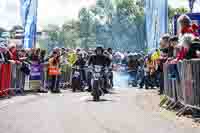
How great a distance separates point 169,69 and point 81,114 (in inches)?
124

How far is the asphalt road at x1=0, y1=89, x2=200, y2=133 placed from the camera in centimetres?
1173

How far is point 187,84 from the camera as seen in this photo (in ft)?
46.6

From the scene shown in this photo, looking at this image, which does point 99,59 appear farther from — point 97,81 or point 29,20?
point 29,20

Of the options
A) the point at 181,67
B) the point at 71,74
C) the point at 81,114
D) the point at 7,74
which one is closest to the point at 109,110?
the point at 81,114

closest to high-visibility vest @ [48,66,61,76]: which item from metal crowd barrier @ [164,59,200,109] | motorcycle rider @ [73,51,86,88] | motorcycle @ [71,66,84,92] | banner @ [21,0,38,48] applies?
motorcycle @ [71,66,84,92]

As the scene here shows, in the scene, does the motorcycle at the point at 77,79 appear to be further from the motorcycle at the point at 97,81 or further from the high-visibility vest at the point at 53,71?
the motorcycle at the point at 97,81

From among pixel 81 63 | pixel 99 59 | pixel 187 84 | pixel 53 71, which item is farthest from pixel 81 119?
pixel 81 63

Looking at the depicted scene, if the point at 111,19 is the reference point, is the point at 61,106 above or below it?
below

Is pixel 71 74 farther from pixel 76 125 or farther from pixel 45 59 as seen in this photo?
pixel 76 125

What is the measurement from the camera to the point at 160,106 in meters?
17.6

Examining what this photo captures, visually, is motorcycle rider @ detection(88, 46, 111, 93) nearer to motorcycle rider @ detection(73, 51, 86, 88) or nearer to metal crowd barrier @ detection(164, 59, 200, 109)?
metal crowd barrier @ detection(164, 59, 200, 109)

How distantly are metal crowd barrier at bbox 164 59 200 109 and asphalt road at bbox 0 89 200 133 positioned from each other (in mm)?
811

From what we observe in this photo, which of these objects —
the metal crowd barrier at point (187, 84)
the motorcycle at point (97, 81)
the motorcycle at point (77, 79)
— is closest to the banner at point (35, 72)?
the motorcycle at point (77, 79)

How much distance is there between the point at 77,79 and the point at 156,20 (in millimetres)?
4744
